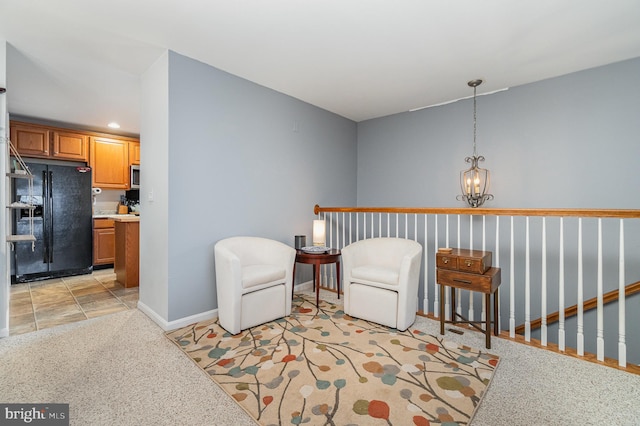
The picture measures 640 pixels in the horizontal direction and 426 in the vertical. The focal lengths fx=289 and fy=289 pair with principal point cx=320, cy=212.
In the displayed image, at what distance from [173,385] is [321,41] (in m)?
2.85

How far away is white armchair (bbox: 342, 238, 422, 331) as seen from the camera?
8.70ft

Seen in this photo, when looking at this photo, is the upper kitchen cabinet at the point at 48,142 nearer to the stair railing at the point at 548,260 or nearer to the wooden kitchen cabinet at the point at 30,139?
the wooden kitchen cabinet at the point at 30,139

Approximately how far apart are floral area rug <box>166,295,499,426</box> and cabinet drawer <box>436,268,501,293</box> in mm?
490

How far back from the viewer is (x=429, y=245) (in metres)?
4.21

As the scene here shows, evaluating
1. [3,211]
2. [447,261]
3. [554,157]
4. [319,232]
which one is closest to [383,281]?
[447,261]

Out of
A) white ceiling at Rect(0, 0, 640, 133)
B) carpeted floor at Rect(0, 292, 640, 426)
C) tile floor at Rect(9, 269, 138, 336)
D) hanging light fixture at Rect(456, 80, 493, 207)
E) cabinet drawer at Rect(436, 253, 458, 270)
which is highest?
white ceiling at Rect(0, 0, 640, 133)

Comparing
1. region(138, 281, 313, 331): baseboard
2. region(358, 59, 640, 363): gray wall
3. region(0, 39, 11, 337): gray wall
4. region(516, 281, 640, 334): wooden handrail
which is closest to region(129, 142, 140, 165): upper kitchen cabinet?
region(0, 39, 11, 337): gray wall

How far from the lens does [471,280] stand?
2.41 m

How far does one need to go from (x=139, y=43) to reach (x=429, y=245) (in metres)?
4.10

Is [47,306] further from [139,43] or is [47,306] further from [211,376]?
[139,43]

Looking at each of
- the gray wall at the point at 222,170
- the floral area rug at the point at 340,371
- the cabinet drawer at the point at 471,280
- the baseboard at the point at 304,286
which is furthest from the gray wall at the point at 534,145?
the floral area rug at the point at 340,371

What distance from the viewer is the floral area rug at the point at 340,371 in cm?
160

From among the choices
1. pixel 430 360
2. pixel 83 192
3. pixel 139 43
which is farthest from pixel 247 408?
pixel 83 192

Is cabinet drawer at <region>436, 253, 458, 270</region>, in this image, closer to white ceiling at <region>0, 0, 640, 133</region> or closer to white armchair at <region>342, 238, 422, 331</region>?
white armchair at <region>342, 238, 422, 331</region>
